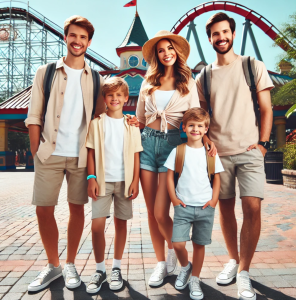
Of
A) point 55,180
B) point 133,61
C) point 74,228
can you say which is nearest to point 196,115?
point 55,180

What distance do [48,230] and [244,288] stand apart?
1754 mm

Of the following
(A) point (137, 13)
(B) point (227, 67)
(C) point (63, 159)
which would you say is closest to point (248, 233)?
(B) point (227, 67)

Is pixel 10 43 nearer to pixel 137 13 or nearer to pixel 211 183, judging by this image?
pixel 137 13

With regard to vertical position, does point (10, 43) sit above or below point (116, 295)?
above

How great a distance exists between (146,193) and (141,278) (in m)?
0.80

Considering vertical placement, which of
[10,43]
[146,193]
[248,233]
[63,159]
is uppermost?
[10,43]

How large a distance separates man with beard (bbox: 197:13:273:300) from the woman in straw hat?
8.7 inches

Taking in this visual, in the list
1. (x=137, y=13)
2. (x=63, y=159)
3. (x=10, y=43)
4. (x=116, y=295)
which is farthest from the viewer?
(x=10, y=43)

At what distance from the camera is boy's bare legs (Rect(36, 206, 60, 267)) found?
272 cm

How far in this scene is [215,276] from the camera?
2.83 m

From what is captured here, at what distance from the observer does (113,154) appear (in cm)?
263

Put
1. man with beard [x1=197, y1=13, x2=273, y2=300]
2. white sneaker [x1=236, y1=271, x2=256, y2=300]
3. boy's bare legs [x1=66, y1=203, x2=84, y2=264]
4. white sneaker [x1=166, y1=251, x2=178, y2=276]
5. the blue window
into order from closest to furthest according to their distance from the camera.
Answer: white sneaker [x1=236, y1=271, x2=256, y2=300] < man with beard [x1=197, y1=13, x2=273, y2=300] < boy's bare legs [x1=66, y1=203, x2=84, y2=264] < white sneaker [x1=166, y1=251, x2=178, y2=276] < the blue window

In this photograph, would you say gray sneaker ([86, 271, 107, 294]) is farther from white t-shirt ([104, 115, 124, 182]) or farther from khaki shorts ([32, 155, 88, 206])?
white t-shirt ([104, 115, 124, 182])

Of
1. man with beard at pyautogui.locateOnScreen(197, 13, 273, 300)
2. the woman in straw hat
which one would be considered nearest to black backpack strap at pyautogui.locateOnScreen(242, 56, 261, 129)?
man with beard at pyautogui.locateOnScreen(197, 13, 273, 300)
